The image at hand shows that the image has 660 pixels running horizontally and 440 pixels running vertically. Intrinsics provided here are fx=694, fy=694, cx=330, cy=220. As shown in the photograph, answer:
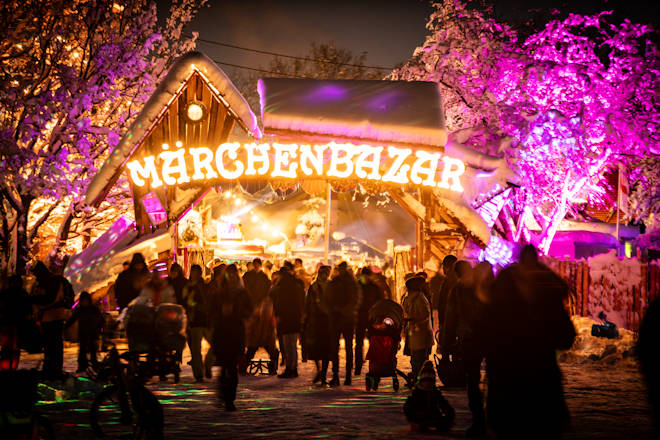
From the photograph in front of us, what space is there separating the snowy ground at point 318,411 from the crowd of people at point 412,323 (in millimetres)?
450

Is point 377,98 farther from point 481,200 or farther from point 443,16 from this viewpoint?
point 443,16

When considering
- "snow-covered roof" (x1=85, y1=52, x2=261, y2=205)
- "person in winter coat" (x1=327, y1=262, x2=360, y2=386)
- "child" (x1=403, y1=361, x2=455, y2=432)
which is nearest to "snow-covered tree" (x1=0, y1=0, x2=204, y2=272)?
"snow-covered roof" (x1=85, y1=52, x2=261, y2=205)

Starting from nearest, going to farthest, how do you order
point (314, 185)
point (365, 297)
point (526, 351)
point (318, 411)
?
1. point (526, 351)
2. point (318, 411)
3. point (365, 297)
4. point (314, 185)

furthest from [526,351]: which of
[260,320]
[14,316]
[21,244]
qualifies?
[21,244]

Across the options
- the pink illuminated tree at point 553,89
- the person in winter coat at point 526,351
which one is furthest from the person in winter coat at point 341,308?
the pink illuminated tree at point 553,89

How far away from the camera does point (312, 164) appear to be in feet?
49.4

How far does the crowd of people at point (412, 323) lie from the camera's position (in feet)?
16.8

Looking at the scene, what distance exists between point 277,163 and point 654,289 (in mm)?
9435

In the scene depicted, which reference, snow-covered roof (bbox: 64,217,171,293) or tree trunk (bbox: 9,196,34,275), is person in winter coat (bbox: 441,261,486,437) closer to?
snow-covered roof (bbox: 64,217,171,293)

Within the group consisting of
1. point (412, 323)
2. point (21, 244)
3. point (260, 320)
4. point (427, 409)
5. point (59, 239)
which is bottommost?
point (427, 409)

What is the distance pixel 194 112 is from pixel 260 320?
562 centimetres

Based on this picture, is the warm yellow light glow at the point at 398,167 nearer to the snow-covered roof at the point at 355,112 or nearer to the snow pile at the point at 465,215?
the snow-covered roof at the point at 355,112

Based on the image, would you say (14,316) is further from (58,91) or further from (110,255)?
(58,91)

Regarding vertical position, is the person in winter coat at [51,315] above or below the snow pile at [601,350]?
above
